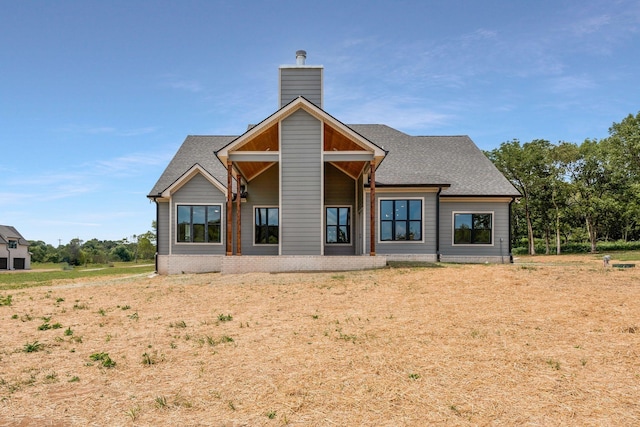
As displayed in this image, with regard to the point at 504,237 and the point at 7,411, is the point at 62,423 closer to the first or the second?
the point at 7,411

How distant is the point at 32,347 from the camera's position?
7273 mm

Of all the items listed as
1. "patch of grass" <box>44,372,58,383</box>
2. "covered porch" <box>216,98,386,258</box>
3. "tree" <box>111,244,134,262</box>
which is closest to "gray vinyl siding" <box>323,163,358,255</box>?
"covered porch" <box>216,98,386,258</box>

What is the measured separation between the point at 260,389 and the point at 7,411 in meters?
2.88

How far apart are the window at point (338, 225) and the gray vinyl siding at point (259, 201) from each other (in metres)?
2.89

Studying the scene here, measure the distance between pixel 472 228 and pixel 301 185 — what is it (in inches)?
393

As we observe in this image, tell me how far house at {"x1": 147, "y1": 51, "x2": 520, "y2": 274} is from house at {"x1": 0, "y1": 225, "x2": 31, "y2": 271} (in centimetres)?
4849

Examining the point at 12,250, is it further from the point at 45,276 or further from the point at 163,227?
the point at 163,227

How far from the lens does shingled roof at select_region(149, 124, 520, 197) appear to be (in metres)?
21.5

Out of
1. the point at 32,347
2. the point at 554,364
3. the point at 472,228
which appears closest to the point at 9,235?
the point at 472,228

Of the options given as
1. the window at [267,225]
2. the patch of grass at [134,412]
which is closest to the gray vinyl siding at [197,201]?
the window at [267,225]

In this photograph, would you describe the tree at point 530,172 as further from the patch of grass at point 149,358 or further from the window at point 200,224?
the patch of grass at point 149,358

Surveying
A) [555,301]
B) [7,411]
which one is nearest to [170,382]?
[7,411]

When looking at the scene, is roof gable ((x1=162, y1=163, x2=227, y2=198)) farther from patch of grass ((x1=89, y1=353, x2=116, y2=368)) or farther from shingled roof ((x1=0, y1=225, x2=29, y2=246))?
shingled roof ((x1=0, y1=225, x2=29, y2=246))

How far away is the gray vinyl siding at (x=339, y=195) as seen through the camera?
72.3 ft
